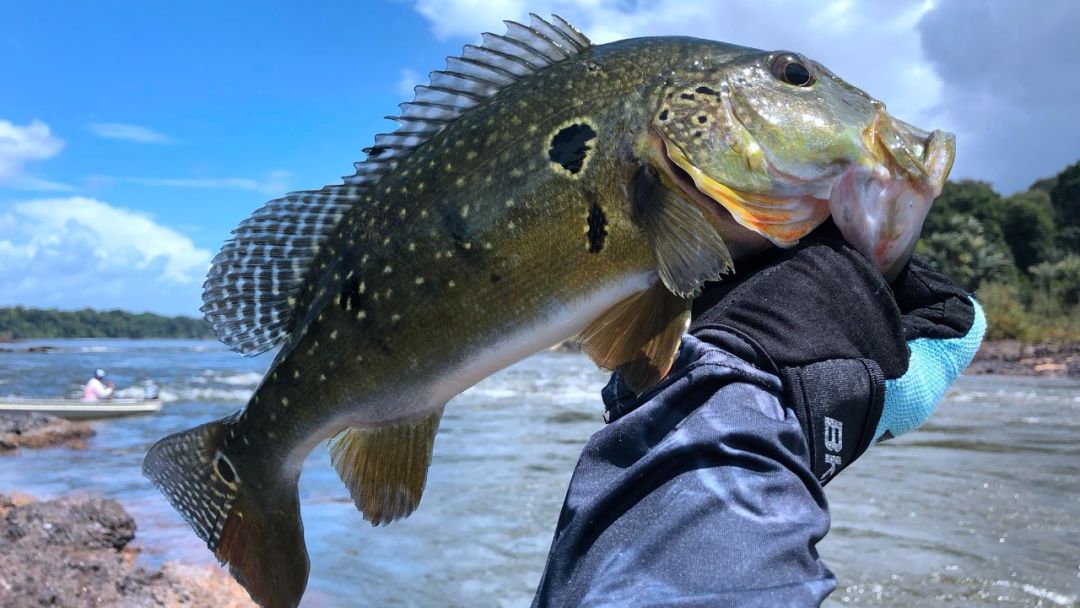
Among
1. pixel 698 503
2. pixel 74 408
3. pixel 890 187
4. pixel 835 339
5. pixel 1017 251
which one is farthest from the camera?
pixel 1017 251

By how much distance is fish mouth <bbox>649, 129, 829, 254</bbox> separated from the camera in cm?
170

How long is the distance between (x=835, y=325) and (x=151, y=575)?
482 centimetres

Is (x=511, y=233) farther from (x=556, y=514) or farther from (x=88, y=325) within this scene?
(x=88, y=325)

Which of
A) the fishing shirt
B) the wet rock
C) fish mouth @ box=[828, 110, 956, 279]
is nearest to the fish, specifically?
fish mouth @ box=[828, 110, 956, 279]

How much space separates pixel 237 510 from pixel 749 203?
5.03 ft

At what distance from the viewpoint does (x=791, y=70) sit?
182cm

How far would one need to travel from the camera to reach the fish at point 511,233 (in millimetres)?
1707

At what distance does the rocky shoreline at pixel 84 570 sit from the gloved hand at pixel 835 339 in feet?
13.8

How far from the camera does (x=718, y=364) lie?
4.91 feet

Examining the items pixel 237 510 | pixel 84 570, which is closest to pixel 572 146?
pixel 237 510

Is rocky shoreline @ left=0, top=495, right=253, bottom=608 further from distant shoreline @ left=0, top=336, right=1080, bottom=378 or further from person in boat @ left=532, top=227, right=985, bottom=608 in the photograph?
distant shoreline @ left=0, top=336, right=1080, bottom=378

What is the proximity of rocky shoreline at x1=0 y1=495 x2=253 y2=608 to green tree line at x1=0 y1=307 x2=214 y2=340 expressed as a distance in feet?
435

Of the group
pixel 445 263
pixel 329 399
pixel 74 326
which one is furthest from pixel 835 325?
pixel 74 326

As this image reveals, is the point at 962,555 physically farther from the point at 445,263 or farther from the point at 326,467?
the point at 326,467
